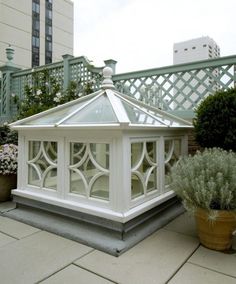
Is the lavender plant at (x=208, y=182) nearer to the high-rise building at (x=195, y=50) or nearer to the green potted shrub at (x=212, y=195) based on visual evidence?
the green potted shrub at (x=212, y=195)

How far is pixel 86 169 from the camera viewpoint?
98.0 inches

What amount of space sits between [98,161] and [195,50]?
3324 mm

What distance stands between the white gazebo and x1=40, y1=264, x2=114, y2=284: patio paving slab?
1.71 feet

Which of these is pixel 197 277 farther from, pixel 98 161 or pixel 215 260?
pixel 98 161

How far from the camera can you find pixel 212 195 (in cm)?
196

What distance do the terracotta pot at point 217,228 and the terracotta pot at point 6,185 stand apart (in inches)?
99.5

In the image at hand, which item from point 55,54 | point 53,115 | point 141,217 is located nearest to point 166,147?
point 141,217

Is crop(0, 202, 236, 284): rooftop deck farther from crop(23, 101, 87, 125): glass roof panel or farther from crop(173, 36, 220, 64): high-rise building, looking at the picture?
crop(173, 36, 220, 64): high-rise building

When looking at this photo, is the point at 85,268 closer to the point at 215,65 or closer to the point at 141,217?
the point at 141,217

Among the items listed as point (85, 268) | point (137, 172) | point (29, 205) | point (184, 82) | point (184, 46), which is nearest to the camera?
point (85, 268)

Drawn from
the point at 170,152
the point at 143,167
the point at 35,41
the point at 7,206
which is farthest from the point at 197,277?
the point at 35,41

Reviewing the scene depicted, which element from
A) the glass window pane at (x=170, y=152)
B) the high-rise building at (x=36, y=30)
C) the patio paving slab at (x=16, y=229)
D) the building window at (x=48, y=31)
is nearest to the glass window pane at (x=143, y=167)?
the glass window pane at (x=170, y=152)

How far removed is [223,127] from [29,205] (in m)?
2.49

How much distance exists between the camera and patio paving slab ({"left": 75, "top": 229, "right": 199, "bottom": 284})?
173cm
